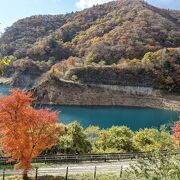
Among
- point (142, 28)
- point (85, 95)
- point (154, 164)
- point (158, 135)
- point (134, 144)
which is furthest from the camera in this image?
point (142, 28)

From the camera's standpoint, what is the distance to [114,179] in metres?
28.8

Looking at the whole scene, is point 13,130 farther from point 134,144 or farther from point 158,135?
point 158,135

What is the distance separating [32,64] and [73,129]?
366 feet

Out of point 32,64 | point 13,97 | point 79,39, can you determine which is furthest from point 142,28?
point 13,97

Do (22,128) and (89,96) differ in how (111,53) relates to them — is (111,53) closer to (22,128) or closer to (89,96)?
(89,96)

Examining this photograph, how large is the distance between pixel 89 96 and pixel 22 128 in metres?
96.8

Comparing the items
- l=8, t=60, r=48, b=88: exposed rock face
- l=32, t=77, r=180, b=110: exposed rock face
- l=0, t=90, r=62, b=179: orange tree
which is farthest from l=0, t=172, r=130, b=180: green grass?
l=8, t=60, r=48, b=88: exposed rock face

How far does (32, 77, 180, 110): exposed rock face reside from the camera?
402 feet

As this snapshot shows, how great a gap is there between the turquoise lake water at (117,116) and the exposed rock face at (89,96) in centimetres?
610

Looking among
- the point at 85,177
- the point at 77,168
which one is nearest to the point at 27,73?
the point at 77,168

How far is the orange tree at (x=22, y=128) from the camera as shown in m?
28.5

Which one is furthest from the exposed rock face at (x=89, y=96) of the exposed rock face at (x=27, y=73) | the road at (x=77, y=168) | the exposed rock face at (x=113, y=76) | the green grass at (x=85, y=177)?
the green grass at (x=85, y=177)

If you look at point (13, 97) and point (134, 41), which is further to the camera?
point (134, 41)

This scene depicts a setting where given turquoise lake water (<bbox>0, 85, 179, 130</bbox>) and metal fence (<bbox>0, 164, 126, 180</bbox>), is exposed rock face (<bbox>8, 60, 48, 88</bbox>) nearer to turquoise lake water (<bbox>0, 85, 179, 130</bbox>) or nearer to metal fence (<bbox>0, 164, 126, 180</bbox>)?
turquoise lake water (<bbox>0, 85, 179, 130</bbox>)
